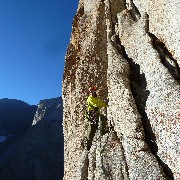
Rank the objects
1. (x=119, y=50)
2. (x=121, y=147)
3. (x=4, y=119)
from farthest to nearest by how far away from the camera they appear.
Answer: (x=4, y=119), (x=119, y=50), (x=121, y=147)

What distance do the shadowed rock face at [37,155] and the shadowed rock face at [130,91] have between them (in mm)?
50221

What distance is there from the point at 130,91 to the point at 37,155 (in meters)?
62.2

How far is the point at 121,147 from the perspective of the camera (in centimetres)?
1545

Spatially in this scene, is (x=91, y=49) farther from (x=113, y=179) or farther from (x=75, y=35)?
(x=113, y=179)

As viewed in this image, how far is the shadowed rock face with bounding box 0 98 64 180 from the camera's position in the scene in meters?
73.2

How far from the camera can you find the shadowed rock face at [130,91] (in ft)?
45.1

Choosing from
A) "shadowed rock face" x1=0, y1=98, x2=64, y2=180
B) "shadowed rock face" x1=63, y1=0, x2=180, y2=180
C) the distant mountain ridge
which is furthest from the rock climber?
the distant mountain ridge

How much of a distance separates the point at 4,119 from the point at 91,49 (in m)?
92.6

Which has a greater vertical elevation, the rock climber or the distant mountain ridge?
the distant mountain ridge

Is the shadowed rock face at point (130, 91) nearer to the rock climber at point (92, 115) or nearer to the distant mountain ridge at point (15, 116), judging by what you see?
the rock climber at point (92, 115)

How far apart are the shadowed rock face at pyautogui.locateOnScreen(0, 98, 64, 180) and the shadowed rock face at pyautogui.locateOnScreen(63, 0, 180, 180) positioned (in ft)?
165

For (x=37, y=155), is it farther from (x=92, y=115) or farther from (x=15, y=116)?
(x=92, y=115)

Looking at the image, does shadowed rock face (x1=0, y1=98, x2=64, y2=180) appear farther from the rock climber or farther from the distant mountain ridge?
the rock climber

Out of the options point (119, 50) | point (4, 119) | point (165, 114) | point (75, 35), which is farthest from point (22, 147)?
point (165, 114)
